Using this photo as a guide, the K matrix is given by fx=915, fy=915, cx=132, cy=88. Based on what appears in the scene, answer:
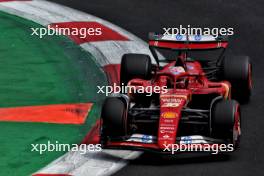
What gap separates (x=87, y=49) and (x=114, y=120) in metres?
4.17

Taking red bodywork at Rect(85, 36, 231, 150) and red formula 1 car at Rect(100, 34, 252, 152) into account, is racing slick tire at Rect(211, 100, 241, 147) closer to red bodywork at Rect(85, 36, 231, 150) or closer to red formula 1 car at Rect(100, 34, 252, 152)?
red formula 1 car at Rect(100, 34, 252, 152)

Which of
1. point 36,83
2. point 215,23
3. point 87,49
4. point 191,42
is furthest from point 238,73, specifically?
point 215,23

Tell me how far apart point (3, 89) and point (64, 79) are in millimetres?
929

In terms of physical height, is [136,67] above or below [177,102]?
above

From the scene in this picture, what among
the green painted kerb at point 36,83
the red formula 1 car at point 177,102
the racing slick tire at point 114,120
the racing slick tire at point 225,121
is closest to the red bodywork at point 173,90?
the red formula 1 car at point 177,102

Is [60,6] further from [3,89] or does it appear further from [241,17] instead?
[3,89]

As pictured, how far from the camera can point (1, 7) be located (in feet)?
52.3

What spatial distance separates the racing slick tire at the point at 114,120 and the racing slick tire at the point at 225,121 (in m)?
0.97

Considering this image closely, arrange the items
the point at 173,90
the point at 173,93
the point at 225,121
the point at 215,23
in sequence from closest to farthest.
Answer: the point at 225,121
the point at 173,93
the point at 173,90
the point at 215,23

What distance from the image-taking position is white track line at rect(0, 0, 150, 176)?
31.1 feet

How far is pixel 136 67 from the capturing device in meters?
11.7

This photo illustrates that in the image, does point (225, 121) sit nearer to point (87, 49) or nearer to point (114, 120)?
point (114, 120)

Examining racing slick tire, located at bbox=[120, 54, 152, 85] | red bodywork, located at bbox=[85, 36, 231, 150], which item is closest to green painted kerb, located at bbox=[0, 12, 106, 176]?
racing slick tire, located at bbox=[120, 54, 152, 85]

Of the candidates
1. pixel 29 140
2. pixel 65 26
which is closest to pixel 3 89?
pixel 29 140
